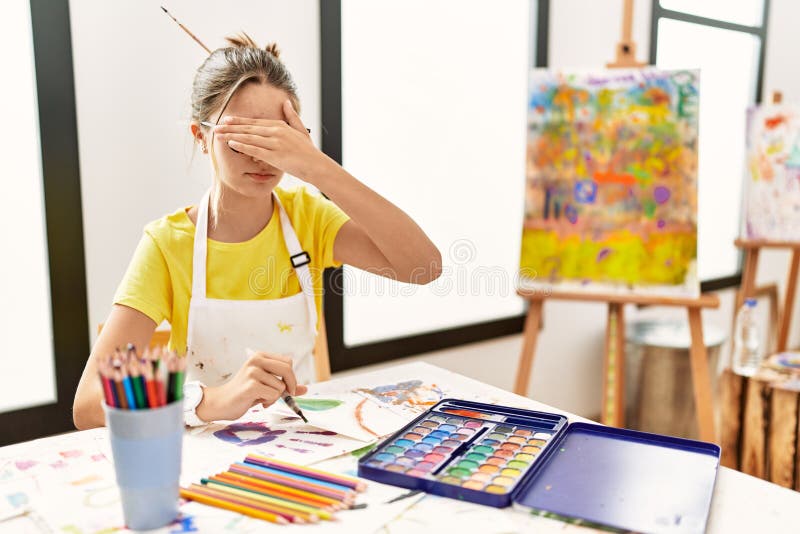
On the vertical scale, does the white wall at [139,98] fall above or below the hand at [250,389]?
above

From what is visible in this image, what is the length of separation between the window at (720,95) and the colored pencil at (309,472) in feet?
10.1

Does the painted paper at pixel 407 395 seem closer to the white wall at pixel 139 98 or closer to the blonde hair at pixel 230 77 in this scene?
the blonde hair at pixel 230 77

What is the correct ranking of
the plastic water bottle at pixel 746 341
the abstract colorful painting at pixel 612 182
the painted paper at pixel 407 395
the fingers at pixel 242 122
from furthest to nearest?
the plastic water bottle at pixel 746 341
the abstract colorful painting at pixel 612 182
the fingers at pixel 242 122
the painted paper at pixel 407 395

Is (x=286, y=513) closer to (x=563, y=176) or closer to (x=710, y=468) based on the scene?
(x=710, y=468)

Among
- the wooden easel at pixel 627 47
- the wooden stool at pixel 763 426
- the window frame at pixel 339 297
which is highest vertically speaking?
the wooden easel at pixel 627 47

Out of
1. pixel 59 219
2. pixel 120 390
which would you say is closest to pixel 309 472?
pixel 120 390

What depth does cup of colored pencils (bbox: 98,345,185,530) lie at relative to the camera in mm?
703

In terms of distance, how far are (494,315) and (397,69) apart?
1.12 m

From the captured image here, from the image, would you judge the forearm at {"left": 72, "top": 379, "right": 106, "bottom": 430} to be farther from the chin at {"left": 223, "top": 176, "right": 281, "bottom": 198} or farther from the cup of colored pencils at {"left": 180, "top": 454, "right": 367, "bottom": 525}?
the chin at {"left": 223, "top": 176, "right": 281, "bottom": 198}

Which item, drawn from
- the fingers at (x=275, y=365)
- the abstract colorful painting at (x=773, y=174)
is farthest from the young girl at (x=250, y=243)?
the abstract colorful painting at (x=773, y=174)

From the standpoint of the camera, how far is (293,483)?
2.70ft

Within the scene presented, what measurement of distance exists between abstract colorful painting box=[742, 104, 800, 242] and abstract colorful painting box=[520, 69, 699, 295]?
1102mm

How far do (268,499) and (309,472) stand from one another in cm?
7

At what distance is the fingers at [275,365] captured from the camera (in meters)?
1.02
